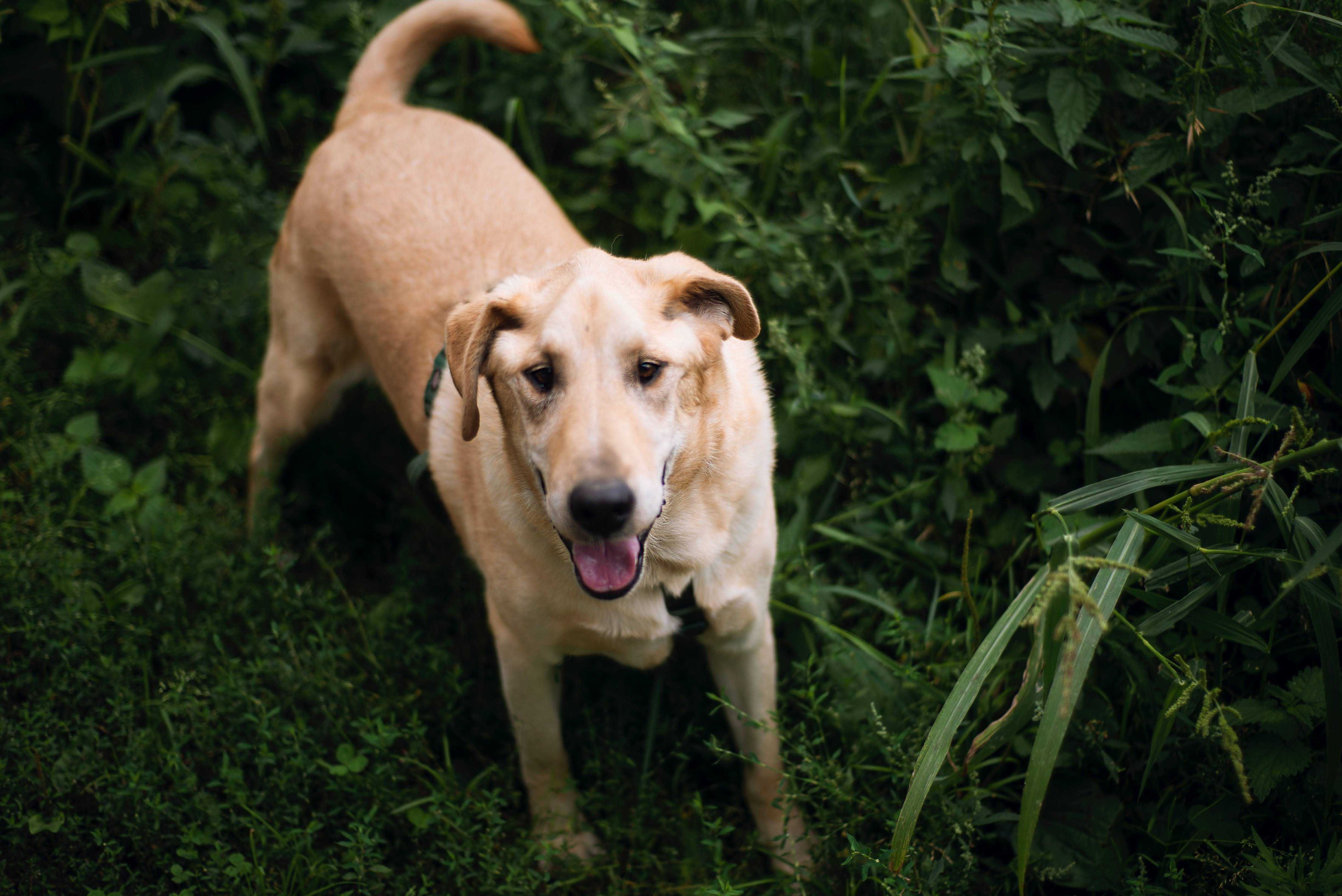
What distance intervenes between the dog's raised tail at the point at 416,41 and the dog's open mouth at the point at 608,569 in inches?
92.4

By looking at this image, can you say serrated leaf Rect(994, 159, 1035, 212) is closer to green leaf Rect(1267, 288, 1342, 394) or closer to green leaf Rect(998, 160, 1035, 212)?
green leaf Rect(998, 160, 1035, 212)

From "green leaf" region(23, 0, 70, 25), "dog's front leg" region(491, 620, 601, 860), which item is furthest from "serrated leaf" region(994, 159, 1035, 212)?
"green leaf" region(23, 0, 70, 25)

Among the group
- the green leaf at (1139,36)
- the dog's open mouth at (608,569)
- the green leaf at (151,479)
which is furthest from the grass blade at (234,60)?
the green leaf at (1139,36)

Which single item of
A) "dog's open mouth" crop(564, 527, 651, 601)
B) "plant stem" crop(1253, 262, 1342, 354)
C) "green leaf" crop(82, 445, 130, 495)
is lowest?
"green leaf" crop(82, 445, 130, 495)

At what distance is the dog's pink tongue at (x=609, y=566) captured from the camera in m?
2.12

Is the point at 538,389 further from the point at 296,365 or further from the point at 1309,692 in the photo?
the point at 1309,692

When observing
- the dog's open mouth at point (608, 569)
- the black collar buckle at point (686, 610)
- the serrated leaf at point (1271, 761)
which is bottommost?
the serrated leaf at point (1271, 761)

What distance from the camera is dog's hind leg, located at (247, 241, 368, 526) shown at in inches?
137

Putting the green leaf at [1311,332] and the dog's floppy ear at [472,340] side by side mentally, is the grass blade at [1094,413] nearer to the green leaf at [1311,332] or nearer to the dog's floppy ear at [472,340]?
the green leaf at [1311,332]

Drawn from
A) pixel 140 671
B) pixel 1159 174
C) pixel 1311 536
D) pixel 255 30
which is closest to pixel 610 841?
pixel 140 671

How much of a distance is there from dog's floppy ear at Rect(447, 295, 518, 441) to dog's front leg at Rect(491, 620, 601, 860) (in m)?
0.73

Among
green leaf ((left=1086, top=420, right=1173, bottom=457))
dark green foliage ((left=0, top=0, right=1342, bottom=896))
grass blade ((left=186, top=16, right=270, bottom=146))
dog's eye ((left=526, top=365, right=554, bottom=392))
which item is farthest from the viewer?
grass blade ((left=186, top=16, right=270, bottom=146))

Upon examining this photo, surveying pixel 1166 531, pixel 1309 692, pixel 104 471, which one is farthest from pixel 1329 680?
pixel 104 471

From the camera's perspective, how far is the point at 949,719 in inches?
80.9
